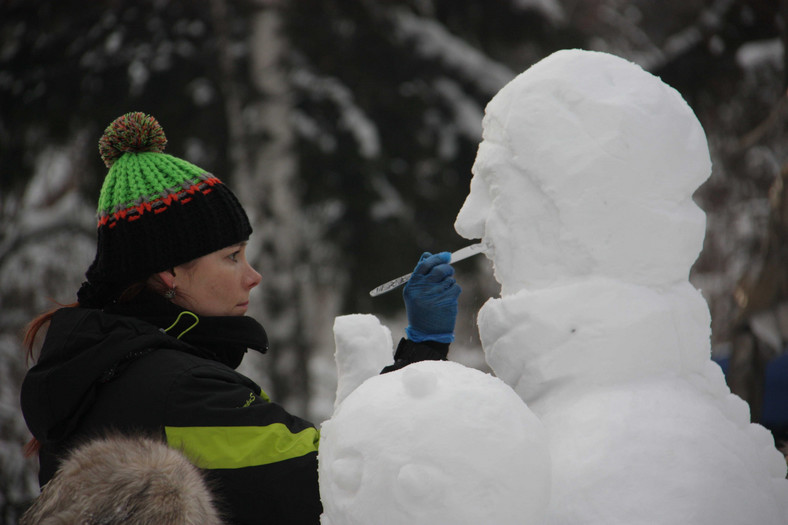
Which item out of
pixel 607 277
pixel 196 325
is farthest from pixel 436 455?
pixel 196 325

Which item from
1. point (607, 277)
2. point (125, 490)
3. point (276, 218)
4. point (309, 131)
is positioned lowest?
point (276, 218)

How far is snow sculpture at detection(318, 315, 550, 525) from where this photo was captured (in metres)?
1.06

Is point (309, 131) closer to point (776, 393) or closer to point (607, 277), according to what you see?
point (776, 393)

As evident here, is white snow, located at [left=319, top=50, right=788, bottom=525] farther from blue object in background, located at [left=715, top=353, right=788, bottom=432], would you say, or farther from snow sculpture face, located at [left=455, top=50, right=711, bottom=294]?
blue object in background, located at [left=715, top=353, right=788, bottom=432]

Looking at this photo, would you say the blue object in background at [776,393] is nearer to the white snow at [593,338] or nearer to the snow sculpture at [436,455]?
the white snow at [593,338]

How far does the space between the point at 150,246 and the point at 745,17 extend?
4.39 meters

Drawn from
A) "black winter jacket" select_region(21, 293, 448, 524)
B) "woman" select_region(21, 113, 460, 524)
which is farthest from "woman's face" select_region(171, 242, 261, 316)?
"black winter jacket" select_region(21, 293, 448, 524)

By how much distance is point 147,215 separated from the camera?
1522 mm

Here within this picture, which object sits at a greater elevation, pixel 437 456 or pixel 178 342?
pixel 437 456

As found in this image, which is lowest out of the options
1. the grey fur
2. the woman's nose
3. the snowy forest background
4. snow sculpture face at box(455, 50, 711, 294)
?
the snowy forest background

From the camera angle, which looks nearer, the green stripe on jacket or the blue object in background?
the green stripe on jacket

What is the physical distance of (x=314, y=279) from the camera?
14.9 ft

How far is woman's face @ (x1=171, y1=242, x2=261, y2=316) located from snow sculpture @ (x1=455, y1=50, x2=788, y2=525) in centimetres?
53

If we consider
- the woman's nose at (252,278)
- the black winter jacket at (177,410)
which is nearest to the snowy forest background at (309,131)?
the woman's nose at (252,278)
